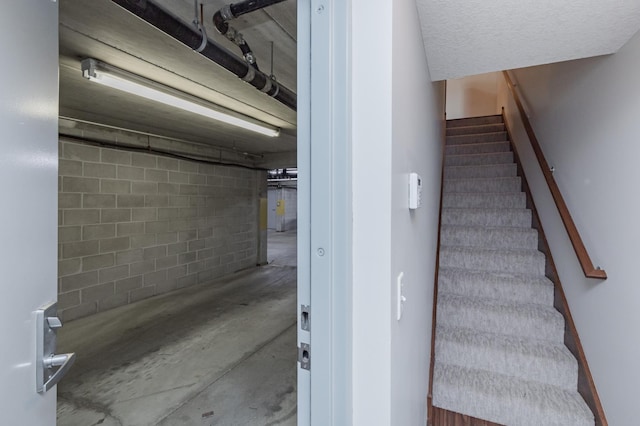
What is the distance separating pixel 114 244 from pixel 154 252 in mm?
605

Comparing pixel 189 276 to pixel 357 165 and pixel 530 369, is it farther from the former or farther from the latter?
pixel 357 165

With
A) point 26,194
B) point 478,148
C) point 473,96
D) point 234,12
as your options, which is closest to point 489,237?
point 478,148

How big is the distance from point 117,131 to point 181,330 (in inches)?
105

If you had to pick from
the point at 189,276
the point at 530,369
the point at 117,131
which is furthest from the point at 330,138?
the point at 189,276

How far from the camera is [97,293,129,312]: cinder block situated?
12.6 ft

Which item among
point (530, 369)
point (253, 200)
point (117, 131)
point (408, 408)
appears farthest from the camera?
point (253, 200)

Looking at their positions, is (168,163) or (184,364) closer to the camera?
(184,364)

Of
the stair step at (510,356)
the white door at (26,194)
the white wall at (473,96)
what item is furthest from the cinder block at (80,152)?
the white wall at (473,96)

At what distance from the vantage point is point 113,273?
395cm

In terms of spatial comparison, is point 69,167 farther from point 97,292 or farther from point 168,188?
point 97,292

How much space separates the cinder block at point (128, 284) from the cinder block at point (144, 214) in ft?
2.66

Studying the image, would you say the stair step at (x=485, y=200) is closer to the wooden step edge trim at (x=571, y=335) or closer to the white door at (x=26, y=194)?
the wooden step edge trim at (x=571, y=335)

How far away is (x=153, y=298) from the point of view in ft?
14.4

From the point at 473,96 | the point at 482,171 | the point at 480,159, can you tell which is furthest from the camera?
the point at 473,96
